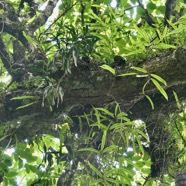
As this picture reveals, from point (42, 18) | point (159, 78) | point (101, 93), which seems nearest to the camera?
point (159, 78)

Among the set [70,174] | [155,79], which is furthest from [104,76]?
[70,174]

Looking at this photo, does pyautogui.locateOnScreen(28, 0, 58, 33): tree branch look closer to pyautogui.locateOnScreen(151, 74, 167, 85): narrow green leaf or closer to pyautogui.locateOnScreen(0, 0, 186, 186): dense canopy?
pyautogui.locateOnScreen(0, 0, 186, 186): dense canopy

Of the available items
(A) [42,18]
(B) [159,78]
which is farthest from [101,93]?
(A) [42,18]

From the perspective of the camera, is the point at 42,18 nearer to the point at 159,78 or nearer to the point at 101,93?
the point at 101,93

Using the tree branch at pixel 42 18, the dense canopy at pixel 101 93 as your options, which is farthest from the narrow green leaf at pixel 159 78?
the tree branch at pixel 42 18

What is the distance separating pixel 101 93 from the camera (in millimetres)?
1435

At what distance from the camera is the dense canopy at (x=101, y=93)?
4.50ft

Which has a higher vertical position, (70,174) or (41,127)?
(41,127)

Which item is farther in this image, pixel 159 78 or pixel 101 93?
pixel 101 93

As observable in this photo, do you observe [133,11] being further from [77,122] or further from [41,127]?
[41,127]

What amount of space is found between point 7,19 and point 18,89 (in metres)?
0.55

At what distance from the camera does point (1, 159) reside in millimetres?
1725

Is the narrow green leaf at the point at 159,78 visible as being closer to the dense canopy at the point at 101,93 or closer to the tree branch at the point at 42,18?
the dense canopy at the point at 101,93

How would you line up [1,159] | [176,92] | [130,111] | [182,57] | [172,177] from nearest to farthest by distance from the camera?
[182,57], [176,92], [130,111], [1,159], [172,177]
